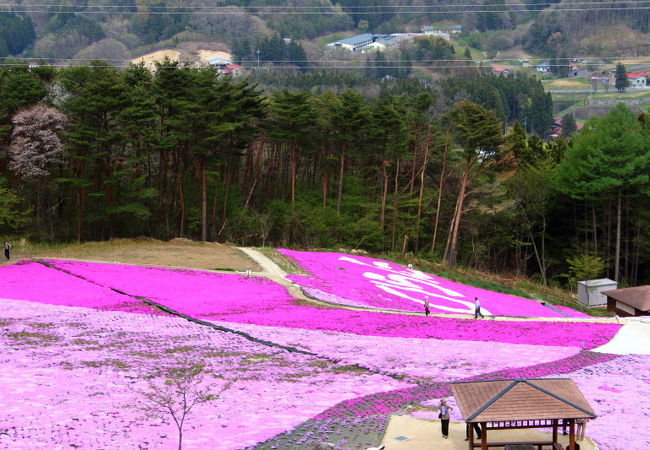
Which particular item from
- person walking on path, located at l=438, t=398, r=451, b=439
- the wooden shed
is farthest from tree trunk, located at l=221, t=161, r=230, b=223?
person walking on path, located at l=438, t=398, r=451, b=439

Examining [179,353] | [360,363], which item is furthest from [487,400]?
[179,353]

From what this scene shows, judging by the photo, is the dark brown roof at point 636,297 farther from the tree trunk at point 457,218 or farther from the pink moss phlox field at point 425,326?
the tree trunk at point 457,218

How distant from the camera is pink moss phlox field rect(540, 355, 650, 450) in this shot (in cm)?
1980

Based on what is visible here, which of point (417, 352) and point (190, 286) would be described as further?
point (190, 286)

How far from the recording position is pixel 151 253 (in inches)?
1946

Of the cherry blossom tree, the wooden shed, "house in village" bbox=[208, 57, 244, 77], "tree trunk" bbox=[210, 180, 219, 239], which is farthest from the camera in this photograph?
"house in village" bbox=[208, 57, 244, 77]

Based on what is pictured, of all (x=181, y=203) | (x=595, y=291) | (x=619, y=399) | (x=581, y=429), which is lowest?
(x=595, y=291)

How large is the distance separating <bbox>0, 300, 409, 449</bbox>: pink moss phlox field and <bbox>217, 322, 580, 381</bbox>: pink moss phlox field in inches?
49.7

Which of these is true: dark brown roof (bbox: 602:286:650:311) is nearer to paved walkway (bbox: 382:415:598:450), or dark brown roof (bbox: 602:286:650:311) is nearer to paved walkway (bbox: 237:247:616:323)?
paved walkway (bbox: 237:247:616:323)

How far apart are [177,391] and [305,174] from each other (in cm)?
5574

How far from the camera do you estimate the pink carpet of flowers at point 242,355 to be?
20.5 metres

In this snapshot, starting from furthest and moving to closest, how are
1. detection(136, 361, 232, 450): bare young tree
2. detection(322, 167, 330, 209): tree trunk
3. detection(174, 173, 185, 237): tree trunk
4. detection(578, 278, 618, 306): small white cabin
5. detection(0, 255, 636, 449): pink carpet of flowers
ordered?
detection(322, 167, 330, 209): tree trunk
detection(174, 173, 185, 237): tree trunk
detection(578, 278, 618, 306): small white cabin
detection(136, 361, 232, 450): bare young tree
detection(0, 255, 636, 449): pink carpet of flowers

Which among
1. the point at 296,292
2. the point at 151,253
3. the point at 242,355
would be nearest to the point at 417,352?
the point at 242,355

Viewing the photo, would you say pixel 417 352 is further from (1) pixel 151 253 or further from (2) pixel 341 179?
(2) pixel 341 179
